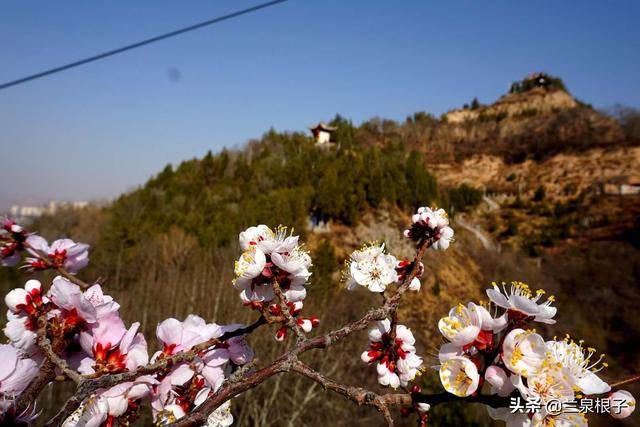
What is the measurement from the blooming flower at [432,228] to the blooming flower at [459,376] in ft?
1.43

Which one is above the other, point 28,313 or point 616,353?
point 28,313

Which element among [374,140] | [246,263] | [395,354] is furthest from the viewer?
[374,140]

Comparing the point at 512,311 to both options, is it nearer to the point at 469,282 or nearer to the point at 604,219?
the point at 469,282

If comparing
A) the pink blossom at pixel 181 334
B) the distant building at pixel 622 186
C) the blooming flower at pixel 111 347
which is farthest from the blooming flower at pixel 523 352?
the distant building at pixel 622 186

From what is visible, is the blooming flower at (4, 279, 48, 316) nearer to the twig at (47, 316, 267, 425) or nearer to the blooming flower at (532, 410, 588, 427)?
the twig at (47, 316, 267, 425)

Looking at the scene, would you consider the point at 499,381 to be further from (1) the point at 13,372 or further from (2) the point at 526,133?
(2) the point at 526,133

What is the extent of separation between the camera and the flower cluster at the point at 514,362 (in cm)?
58

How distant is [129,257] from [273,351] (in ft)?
24.1

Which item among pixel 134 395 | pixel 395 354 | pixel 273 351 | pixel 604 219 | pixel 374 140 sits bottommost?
pixel 604 219

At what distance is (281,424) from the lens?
547 cm

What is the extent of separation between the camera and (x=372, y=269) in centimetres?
101

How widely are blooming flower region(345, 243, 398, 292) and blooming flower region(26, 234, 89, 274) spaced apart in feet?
2.42

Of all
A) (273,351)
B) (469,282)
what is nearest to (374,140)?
(469,282)

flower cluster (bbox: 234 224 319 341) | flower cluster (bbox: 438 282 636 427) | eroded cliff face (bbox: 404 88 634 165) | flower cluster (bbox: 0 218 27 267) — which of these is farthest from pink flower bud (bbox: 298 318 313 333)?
eroded cliff face (bbox: 404 88 634 165)
